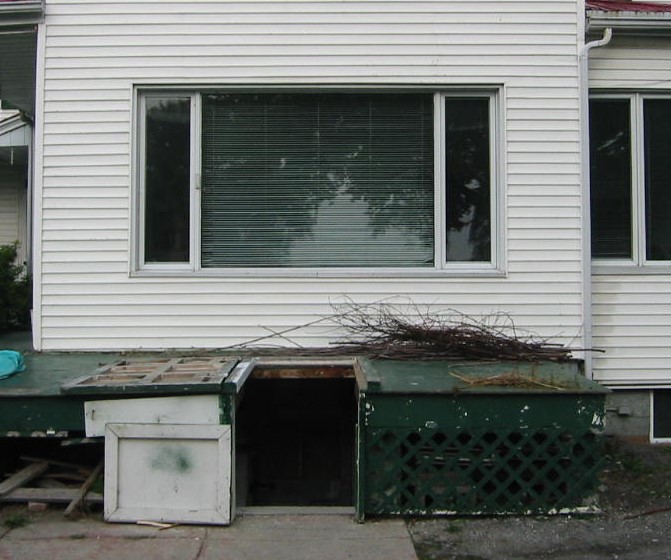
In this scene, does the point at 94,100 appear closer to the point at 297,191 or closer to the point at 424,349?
the point at 297,191

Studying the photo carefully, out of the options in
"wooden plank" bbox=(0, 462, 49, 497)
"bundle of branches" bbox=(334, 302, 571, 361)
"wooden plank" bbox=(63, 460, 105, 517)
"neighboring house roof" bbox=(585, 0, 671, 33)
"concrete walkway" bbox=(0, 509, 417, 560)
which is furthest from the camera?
"neighboring house roof" bbox=(585, 0, 671, 33)

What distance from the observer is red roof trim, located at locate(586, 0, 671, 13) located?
670cm

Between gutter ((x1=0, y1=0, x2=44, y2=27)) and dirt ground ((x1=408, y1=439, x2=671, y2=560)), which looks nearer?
dirt ground ((x1=408, y1=439, x2=671, y2=560))

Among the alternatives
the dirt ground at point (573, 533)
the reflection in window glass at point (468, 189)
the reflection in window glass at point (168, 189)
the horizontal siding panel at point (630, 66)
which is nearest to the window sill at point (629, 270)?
the reflection in window glass at point (468, 189)

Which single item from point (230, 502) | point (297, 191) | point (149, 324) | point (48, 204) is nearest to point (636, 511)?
point (230, 502)

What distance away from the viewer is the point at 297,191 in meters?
6.62

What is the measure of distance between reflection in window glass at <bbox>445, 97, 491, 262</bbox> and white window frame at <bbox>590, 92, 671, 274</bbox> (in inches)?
45.2

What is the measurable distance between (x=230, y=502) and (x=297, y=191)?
3.07m

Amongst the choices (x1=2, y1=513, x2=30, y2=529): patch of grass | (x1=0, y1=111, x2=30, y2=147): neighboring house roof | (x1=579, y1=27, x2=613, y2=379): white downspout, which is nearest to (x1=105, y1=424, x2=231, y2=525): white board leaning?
(x1=2, y1=513, x2=30, y2=529): patch of grass

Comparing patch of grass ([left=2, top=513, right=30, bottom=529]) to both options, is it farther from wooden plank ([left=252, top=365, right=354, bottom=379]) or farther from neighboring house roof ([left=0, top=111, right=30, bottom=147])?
neighboring house roof ([left=0, top=111, right=30, bottom=147])

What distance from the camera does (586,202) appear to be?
21.1 feet

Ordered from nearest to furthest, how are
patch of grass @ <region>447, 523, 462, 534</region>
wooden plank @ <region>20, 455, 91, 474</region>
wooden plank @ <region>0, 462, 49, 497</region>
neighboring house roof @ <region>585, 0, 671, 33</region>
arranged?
patch of grass @ <region>447, 523, 462, 534</region> → wooden plank @ <region>0, 462, 49, 497</region> → wooden plank @ <region>20, 455, 91, 474</region> → neighboring house roof @ <region>585, 0, 671, 33</region>

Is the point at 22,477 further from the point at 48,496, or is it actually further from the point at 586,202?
the point at 586,202

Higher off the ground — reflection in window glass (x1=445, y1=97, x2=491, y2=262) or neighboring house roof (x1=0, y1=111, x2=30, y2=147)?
neighboring house roof (x1=0, y1=111, x2=30, y2=147)
